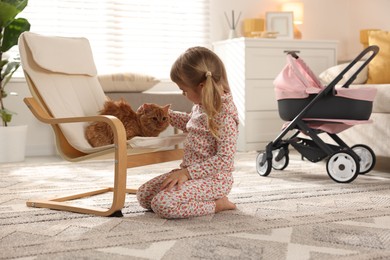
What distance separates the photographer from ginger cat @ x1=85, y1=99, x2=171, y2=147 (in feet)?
7.67

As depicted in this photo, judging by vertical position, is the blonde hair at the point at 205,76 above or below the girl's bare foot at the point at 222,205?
above

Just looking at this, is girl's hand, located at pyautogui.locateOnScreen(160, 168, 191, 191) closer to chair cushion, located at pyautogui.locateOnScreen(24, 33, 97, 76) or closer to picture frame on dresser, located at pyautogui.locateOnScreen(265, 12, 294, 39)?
chair cushion, located at pyautogui.locateOnScreen(24, 33, 97, 76)

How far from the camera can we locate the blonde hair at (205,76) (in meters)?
1.98

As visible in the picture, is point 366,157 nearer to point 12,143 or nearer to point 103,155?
point 103,155

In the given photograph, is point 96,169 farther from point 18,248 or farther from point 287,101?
point 18,248

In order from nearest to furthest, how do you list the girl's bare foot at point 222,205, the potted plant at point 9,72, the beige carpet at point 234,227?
the beige carpet at point 234,227 < the girl's bare foot at point 222,205 < the potted plant at point 9,72

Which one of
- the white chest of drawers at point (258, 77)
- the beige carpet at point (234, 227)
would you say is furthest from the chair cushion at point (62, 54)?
the white chest of drawers at point (258, 77)

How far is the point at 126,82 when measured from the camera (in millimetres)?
4004

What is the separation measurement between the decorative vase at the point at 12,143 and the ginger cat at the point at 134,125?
1755 mm

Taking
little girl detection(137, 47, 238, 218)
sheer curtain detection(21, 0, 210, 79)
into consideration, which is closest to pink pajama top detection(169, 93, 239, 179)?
little girl detection(137, 47, 238, 218)

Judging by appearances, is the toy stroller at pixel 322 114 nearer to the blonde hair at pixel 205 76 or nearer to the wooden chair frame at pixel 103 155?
the wooden chair frame at pixel 103 155

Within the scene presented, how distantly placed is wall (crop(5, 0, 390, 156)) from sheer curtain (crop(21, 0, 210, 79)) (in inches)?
5.7

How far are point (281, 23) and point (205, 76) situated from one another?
3.05 m

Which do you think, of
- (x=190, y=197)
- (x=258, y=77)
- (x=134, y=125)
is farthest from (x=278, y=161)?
(x=190, y=197)
